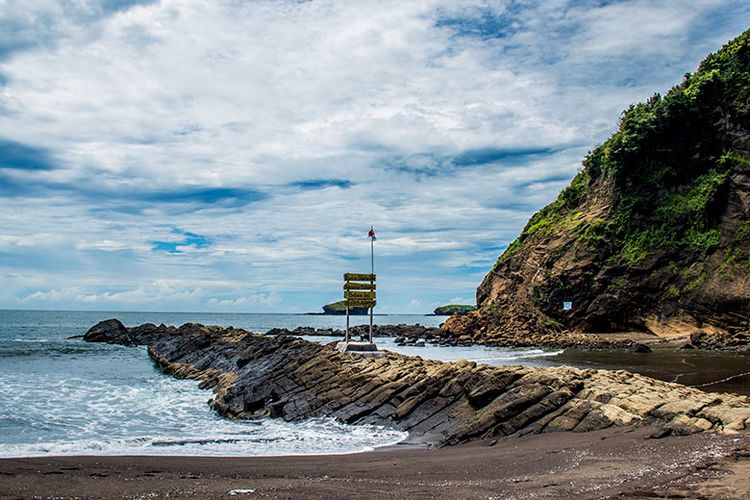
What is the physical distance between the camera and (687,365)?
91.8ft

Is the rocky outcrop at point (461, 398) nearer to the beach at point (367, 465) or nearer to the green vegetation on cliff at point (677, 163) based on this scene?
the beach at point (367, 465)

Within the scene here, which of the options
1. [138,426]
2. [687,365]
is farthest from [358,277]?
[687,365]

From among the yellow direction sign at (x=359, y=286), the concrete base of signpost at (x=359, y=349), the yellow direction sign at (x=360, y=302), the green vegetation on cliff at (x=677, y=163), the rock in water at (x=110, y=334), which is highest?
the green vegetation on cliff at (x=677, y=163)

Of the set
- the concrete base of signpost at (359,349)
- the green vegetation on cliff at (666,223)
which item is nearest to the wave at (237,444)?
the concrete base of signpost at (359,349)

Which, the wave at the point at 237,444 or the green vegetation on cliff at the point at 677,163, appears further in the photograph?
the green vegetation on cliff at the point at 677,163

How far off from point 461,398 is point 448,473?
19.5 feet

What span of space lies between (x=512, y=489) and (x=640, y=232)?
47184 millimetres

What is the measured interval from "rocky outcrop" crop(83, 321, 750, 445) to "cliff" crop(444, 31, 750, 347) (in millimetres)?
28042

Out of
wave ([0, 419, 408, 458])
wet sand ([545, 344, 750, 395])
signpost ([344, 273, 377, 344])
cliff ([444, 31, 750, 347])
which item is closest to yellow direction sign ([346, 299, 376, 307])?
signpost ([344, 273, 377, 344])

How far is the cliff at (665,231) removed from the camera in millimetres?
44094

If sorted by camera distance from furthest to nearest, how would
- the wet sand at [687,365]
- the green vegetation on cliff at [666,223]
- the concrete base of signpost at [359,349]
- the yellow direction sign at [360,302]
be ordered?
the green vegetation on cliff at [666,223] < the yellow direction sign at [360,302] < the concrete base of signpost at [359,349] < the wet sand at [687,365]

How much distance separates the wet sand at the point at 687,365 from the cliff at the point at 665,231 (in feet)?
18.5

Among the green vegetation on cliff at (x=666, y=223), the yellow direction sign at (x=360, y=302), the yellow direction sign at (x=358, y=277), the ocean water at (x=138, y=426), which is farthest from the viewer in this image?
the green vegetation on cliff at (x=666, y=223)

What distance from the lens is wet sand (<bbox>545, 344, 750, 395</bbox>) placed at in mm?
21547
